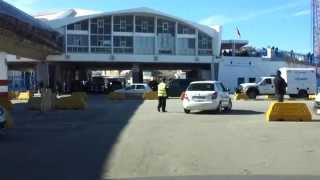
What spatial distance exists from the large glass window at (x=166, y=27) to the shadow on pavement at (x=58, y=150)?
6207 cm

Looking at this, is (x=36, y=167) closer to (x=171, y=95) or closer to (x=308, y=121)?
(x=308, y=121)

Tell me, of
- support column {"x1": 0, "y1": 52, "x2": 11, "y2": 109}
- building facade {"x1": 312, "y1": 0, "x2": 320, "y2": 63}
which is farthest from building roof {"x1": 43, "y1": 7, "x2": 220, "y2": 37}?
support column {"x1": 0, "y1": 52, "x2": 11, "y2": 109}

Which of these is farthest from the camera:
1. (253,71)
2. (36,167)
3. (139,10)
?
(253,71)

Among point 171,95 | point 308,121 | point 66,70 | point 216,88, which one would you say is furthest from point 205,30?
point 308,121

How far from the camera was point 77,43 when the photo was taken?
266 feet

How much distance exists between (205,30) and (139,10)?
921 centimetres

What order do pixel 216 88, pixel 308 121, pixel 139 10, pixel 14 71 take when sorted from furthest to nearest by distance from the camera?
pixel 14 71, pixel 139 10, pixel 216 88, pixel 308 121

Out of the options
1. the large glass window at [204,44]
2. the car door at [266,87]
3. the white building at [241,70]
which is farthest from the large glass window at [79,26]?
the car door at [266,87]

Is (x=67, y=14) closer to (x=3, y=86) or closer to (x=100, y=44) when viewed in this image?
(x=100, y=44)

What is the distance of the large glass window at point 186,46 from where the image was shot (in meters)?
85.2

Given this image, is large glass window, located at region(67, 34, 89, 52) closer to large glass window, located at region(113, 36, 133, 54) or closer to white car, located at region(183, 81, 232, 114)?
large glass window, located at region(113, 36, 133, 54)

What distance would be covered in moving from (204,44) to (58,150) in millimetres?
72495

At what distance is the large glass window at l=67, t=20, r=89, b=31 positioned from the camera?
267 ft

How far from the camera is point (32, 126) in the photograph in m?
23.2
